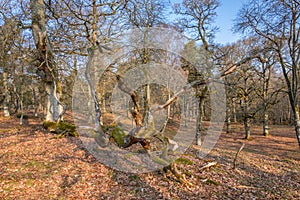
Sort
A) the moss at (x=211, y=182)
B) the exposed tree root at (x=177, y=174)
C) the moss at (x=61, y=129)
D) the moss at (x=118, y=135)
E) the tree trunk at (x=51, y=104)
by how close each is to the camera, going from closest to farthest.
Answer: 1. the moss at (x=118, y=135)
2. the exposed tree root at (x=177, y=174)
3. the moss at (x=211, y=182)
4. the moss at (x=61, y=129)
5. the tree trunk at (x=51, y=104)

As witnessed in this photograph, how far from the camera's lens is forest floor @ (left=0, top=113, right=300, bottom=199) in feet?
14.3

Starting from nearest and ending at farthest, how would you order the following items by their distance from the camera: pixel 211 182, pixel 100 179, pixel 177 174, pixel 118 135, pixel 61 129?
pixel 118 135
pixel 100 179
pixel 177 174
pixel 211 182
pixel 61 129

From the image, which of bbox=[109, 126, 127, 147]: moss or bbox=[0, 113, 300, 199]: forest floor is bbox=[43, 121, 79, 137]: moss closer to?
bbox=[0, 113, 300, 199]: forest floor

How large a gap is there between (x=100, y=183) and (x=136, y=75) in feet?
24.1

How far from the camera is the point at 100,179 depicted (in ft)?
16.8

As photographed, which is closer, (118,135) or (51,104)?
(118,135)

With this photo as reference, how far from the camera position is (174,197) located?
15.3 ft

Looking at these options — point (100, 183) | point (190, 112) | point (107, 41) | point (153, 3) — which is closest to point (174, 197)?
point (100, 183)

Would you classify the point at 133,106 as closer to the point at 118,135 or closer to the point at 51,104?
the point at 118,135

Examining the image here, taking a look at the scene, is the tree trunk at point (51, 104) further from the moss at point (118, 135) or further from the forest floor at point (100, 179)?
the moss at point (118, 135)

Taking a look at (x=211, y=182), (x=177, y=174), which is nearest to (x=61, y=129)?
(x=177, y=174)

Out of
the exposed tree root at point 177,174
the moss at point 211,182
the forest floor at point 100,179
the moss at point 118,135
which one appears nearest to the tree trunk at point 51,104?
the forest floor at point 100,179

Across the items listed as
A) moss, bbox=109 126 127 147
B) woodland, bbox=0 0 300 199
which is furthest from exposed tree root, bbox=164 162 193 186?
moss, bbox=109 126 127 147

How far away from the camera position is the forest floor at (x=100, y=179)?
4.34 metres
